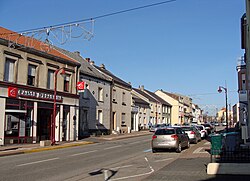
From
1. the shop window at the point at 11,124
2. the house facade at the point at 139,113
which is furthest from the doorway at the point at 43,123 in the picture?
the house facade at the point at 139,113

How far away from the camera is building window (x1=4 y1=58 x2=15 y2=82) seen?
937 inches

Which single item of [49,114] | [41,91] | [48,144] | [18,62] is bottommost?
[48,144]

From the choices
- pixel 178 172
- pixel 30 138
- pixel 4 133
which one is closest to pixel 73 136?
pixel 30 138

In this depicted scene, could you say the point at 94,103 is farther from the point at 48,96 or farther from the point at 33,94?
the point at 33,94

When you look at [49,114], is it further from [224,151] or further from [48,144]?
[224,151]

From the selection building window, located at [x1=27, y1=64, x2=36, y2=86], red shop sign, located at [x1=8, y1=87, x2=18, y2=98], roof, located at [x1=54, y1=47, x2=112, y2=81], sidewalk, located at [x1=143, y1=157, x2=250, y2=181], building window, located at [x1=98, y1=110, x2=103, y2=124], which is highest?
roof, located at [x1=54, y1=47, x2=112, y2=81]

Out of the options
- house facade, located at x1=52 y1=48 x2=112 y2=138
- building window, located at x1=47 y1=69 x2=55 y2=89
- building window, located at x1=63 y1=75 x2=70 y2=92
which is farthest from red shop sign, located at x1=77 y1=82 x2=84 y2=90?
building window, located at x1=47 y1=69 x2=55 y2=89

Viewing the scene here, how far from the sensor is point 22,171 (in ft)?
39.9

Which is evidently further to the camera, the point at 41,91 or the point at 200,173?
the point at 41,91

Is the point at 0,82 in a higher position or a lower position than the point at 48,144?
higher

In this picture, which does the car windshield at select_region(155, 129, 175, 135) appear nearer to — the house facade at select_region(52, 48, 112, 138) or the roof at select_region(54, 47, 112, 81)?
the house facade at select_region(52, 48, 112, 138)

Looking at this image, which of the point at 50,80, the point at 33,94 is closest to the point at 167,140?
the point at 33,94

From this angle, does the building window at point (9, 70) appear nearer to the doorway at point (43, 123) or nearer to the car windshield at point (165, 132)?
the doorway at point (43, 123)

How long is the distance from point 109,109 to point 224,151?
29341 millimetres
